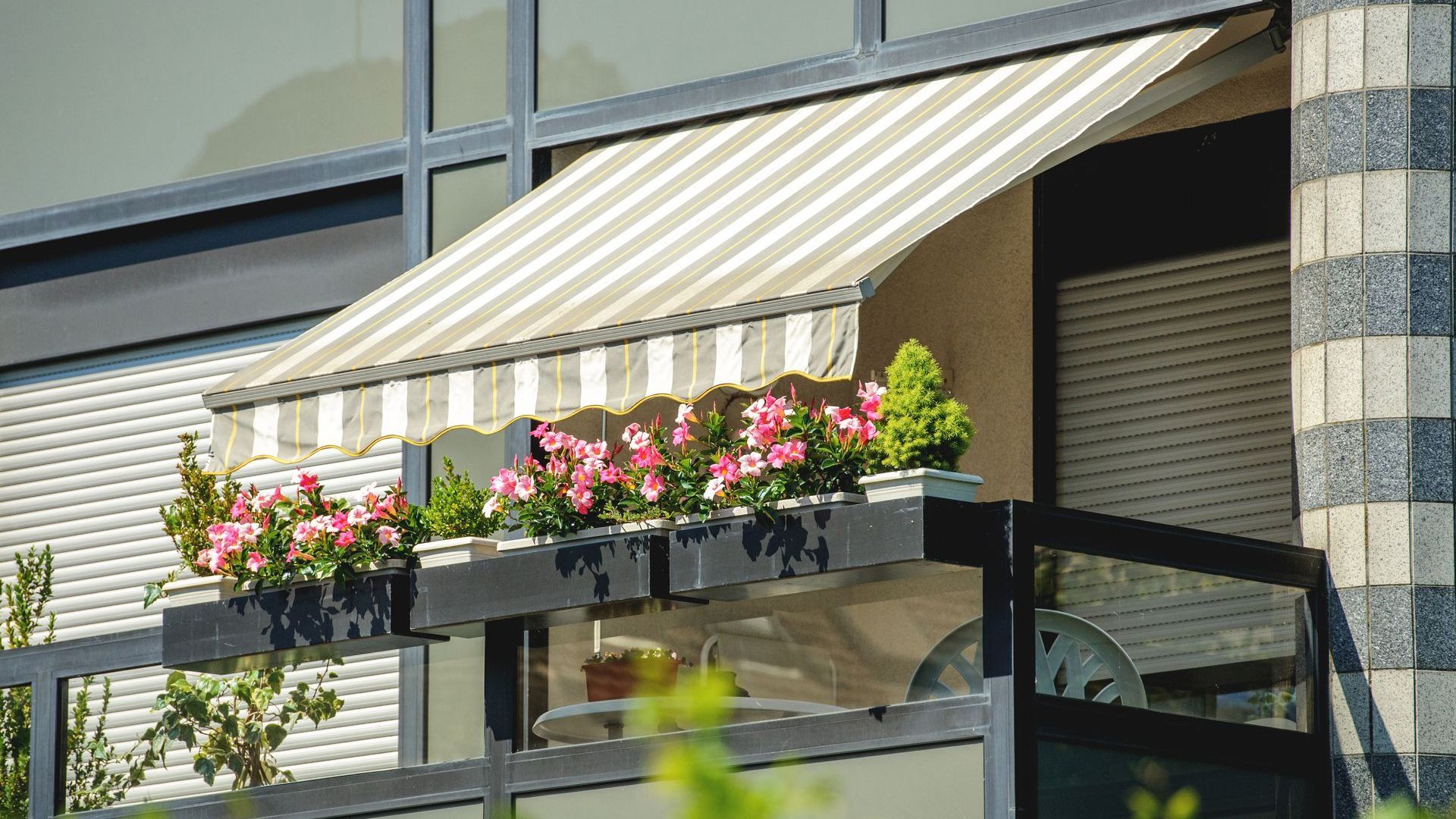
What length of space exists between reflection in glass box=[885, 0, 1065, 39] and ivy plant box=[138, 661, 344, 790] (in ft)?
14.0

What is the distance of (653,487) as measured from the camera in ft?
25.3

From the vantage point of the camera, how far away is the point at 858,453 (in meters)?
7.25

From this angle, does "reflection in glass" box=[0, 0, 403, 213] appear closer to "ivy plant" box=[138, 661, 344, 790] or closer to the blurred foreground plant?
"ivy plant" box=[138, 661, 344, 790]

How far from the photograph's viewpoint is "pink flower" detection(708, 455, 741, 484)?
7465 mm

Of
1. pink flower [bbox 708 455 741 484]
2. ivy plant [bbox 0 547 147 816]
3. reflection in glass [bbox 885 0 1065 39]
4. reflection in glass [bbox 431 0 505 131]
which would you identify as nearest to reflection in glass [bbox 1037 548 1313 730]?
pink flower [bbox 708 455 741 484]

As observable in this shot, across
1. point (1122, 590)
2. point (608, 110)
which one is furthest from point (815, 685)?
point (608, 110)

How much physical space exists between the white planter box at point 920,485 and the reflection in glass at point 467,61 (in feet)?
15.1

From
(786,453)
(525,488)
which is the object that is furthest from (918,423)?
(525,488)

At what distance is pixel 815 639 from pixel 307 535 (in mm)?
2530

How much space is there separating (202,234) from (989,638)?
6.82 meters

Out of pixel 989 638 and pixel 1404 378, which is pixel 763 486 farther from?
pixel 1404 378

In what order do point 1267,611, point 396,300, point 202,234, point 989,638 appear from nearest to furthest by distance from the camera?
point 989,638 < point 1267,611 < point 396,300 < point 202,234

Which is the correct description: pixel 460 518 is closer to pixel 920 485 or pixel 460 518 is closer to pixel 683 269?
pixel 683 269

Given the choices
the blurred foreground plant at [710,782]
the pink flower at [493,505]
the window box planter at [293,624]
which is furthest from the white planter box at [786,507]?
the blurred foreground plant at [710,782]
